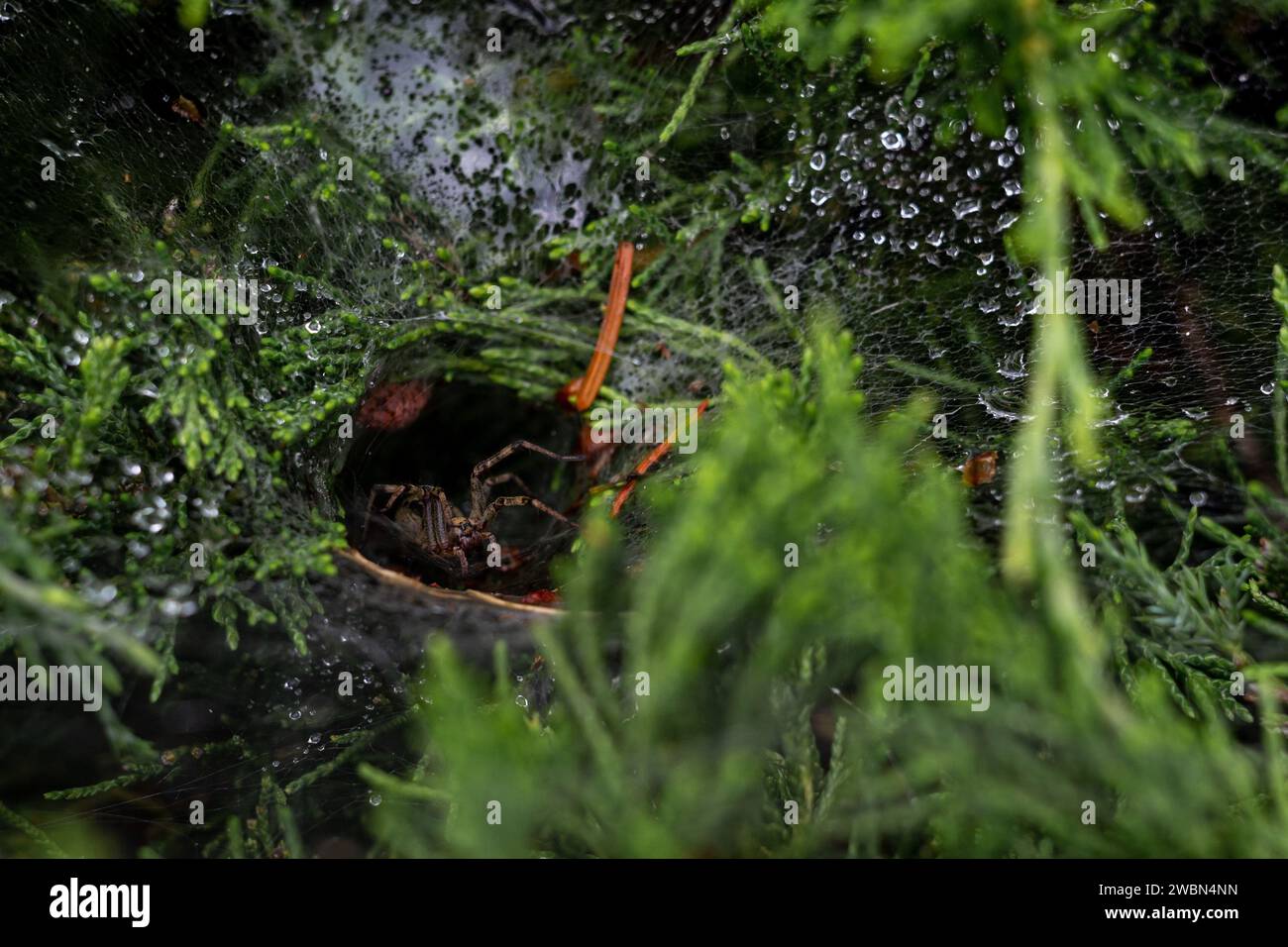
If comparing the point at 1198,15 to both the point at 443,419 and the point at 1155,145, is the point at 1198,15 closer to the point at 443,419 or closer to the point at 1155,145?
the point at 1155,145

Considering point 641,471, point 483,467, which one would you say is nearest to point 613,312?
point 641,471

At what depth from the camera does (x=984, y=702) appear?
3.74 ft

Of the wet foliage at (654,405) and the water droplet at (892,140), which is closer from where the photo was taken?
the wet foliage at (654,405)

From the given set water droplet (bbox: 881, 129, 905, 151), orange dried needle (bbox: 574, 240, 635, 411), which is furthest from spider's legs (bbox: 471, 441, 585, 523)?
water droplet (bbox: 881, 129, 905, 151)

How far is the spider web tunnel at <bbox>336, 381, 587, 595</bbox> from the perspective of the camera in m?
1.97

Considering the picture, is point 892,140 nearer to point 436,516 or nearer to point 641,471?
point 641,471

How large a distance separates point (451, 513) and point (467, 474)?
18 centimetres

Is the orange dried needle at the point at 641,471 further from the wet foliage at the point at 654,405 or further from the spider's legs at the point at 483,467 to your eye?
the spider's legs at the point at 483,467

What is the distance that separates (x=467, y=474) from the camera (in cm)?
219

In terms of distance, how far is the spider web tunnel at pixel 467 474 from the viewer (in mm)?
1972

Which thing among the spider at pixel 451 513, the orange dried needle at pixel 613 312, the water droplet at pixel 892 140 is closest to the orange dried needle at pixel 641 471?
the spider at pixel 451 513
